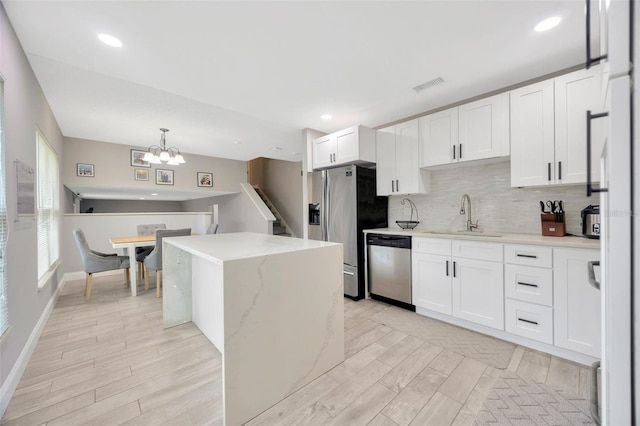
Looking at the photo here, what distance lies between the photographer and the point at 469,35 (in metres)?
1.98

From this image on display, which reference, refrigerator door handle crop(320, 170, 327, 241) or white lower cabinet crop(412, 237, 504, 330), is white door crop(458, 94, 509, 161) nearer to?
white lower cabinet crop(412, 237, 504, 330)

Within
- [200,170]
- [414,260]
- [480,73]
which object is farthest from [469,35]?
[200,170]

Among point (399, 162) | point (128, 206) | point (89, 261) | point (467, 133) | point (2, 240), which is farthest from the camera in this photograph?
point (128, 206)

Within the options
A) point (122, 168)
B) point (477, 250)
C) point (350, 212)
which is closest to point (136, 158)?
point (122, 168)

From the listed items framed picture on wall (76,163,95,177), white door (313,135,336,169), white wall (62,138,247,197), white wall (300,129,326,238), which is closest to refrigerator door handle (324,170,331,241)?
white door (313,135,336,169)

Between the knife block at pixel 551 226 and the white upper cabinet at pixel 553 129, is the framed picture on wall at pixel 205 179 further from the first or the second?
the knife block at pixel 551 226

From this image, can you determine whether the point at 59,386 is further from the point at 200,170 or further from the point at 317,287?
the point at 200,170

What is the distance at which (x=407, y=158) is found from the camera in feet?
10.9

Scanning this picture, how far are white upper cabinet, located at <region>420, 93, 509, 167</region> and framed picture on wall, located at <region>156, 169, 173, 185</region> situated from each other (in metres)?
5.32

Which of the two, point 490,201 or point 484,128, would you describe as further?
point 490,201

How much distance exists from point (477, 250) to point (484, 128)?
1.26 meters

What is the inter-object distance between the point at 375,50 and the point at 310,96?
103 centimetres

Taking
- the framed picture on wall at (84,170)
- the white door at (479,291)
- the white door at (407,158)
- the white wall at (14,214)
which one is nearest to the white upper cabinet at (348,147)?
the white door at (407,158)

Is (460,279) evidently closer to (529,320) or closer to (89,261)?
(529,320)
